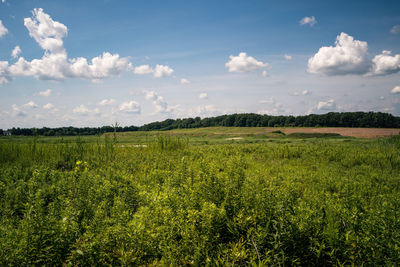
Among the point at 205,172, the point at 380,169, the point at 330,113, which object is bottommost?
the point at 380,169

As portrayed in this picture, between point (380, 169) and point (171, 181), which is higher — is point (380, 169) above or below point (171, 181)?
below

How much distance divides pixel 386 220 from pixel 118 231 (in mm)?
4074

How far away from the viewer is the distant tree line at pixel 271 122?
57.0 m

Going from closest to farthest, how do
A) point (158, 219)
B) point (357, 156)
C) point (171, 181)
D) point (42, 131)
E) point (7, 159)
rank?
point (158, 219) → point (171, 181) → point (7, 159) → point (357, 156) → point (42, 131)

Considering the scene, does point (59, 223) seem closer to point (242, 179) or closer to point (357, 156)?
point (242, 179)

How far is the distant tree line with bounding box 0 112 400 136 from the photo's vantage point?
57.0 metres

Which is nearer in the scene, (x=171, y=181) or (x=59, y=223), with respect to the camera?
(x=59, y=223)

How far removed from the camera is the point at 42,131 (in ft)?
177

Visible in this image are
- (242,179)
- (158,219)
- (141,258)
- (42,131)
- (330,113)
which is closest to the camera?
(141,258)

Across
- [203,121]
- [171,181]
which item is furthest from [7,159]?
[203,121]

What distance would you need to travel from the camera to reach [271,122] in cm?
8350

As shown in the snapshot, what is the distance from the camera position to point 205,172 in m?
4.96

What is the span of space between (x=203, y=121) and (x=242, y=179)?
333 feet

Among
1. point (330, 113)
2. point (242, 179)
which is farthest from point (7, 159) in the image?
point (330, 113)
